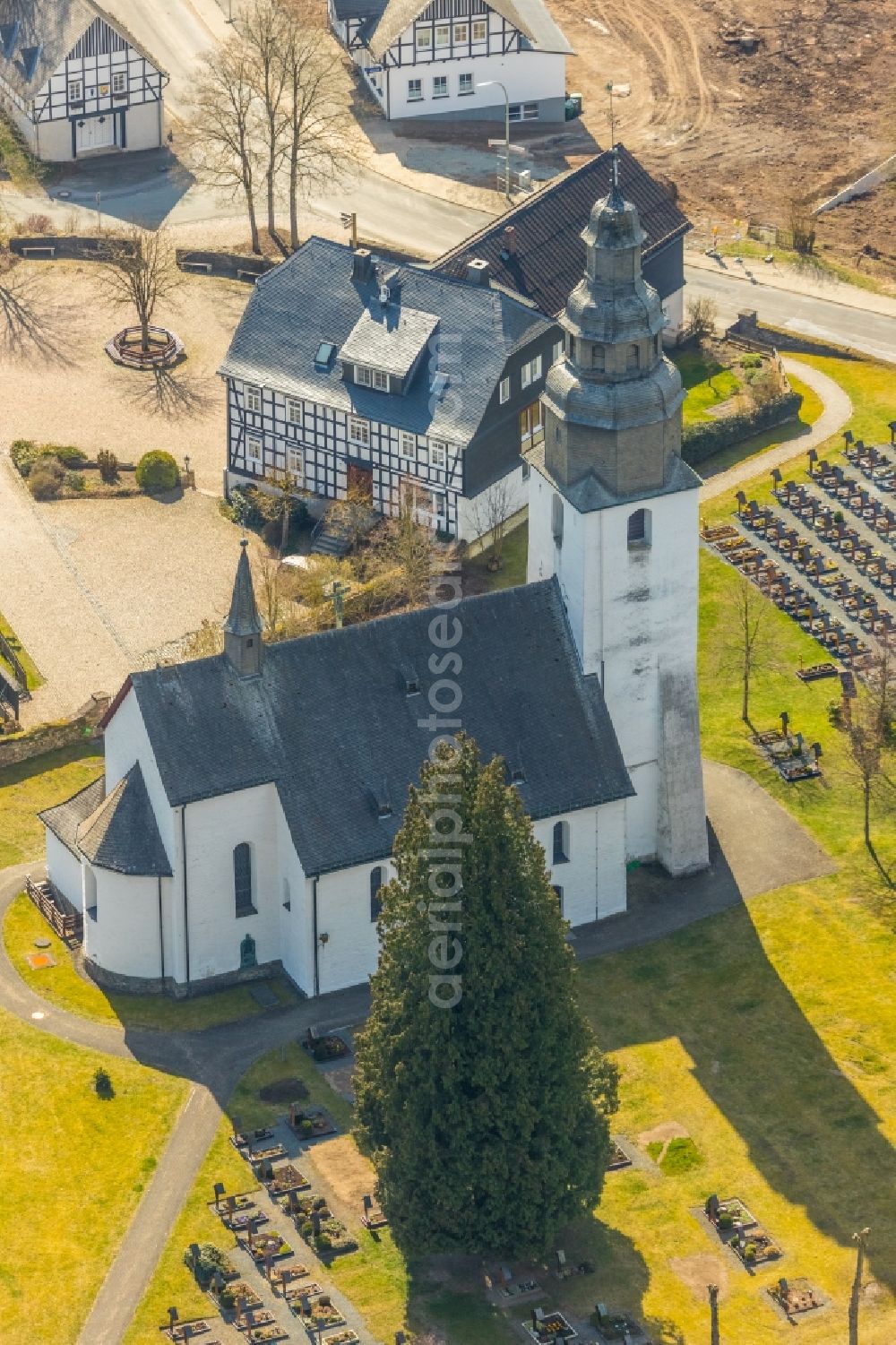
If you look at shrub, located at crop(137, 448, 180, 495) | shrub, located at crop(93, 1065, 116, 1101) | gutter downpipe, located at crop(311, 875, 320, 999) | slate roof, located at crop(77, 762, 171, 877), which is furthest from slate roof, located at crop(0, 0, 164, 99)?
shrub, located at crop(93, 1065, 116, 1101)

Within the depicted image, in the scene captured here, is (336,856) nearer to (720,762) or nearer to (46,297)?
(720,762)

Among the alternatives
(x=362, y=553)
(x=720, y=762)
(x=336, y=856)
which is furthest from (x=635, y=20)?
(x=336, y=856)

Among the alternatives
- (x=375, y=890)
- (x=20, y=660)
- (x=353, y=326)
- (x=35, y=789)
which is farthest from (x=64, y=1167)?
(x=353, y=326)

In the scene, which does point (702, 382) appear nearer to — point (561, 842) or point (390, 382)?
point (390, 382)

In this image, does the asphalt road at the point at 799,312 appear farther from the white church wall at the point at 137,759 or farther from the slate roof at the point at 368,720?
the white church wall at the point at 137,759

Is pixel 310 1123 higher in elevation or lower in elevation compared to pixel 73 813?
lower

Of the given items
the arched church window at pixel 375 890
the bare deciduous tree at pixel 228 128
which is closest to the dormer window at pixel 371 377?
the bare deciduous tree at pixel 228 128
